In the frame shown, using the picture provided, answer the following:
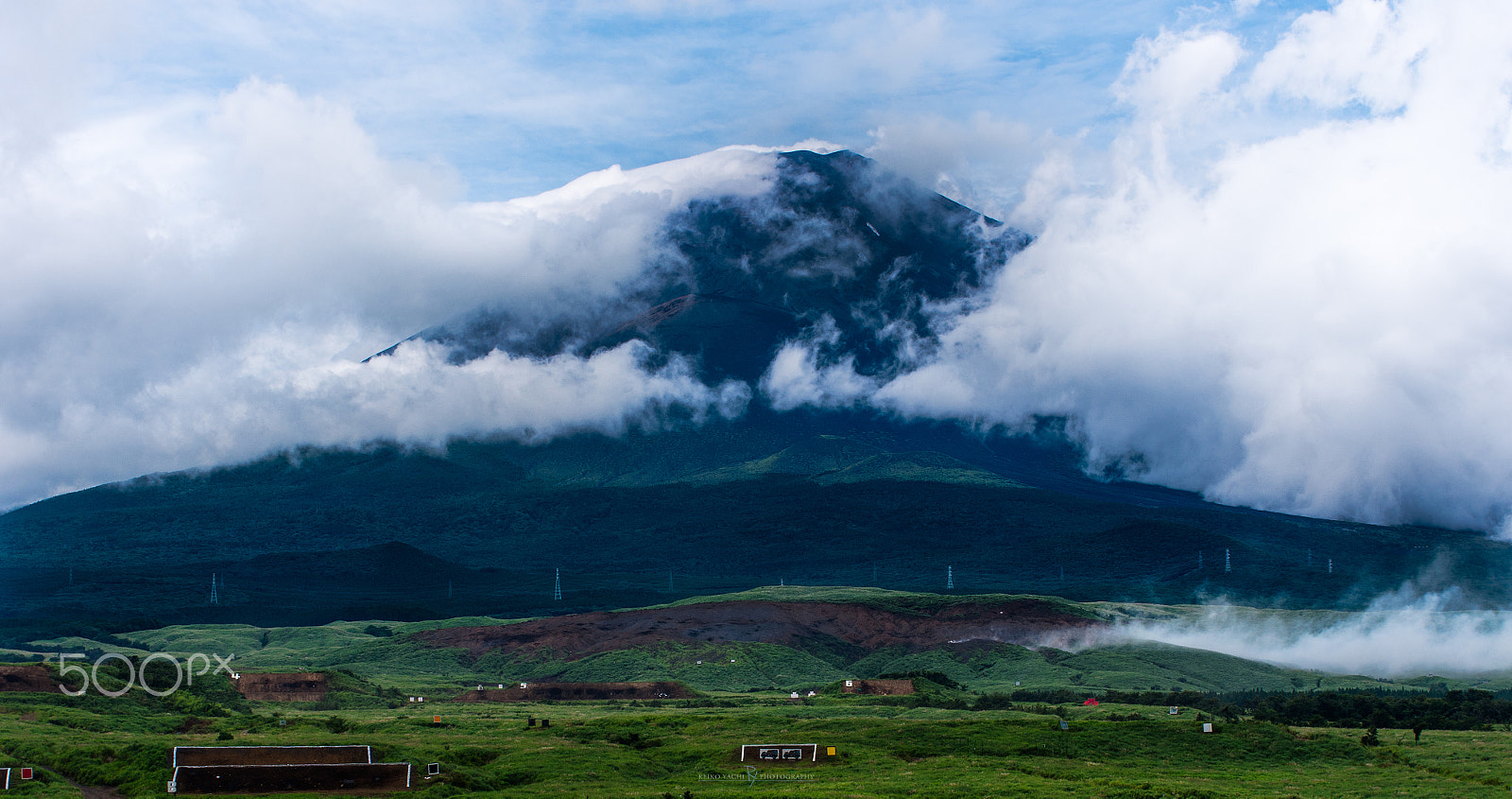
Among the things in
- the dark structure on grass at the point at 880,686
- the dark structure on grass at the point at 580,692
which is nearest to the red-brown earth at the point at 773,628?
the dark structure on grass at the point at 580,692

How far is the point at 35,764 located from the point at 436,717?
25993 mm

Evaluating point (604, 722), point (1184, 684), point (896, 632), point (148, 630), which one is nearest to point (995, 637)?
point (896, 632)

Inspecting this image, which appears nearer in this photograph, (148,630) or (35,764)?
(35,764)

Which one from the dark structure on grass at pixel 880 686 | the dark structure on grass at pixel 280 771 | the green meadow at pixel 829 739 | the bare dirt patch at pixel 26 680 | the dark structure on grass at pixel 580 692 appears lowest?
the dark structure on grass at pixel 580 692

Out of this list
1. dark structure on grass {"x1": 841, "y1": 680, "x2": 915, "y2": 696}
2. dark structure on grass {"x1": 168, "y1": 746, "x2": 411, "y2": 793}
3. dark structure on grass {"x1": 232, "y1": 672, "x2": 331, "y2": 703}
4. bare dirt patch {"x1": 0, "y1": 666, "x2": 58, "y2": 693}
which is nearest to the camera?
dark structure on grass {"x1": 168, "y1": 746, "x2": 411, "y2": 793}

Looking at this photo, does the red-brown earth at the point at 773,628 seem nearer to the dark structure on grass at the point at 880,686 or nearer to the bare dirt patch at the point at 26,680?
the dark structure on grass at the point at 880,686

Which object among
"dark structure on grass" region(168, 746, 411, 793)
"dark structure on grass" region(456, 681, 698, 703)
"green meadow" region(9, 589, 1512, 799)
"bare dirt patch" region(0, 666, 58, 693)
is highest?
"bare dirt patch" region(0, 666, 58, 693)

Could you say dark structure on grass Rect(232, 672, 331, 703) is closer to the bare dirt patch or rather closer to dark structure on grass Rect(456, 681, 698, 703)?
dark structure on grass Rect(456, 681, 698, 703)

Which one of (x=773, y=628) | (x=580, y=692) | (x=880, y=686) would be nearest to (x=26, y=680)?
(x=580, y=692)

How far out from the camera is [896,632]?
15200 cm

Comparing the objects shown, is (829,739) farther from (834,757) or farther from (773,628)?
(773,628)

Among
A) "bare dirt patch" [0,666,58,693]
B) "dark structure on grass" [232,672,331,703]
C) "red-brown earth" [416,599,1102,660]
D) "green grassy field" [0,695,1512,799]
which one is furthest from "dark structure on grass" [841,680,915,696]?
"bare dirt patch" [0,666,58,693]

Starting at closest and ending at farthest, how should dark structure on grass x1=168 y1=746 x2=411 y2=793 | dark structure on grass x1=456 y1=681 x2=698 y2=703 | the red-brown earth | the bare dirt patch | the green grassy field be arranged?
1. the green grassy field
2. dark structure on grass x1=168 y1=746 x2=411 y2=793
3. the bare dirt patch
4. dark structure on grass x1=456 y1=681 x2=698 y2=703
5. the red-brown earth

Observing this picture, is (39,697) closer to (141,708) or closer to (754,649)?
(141,708)
